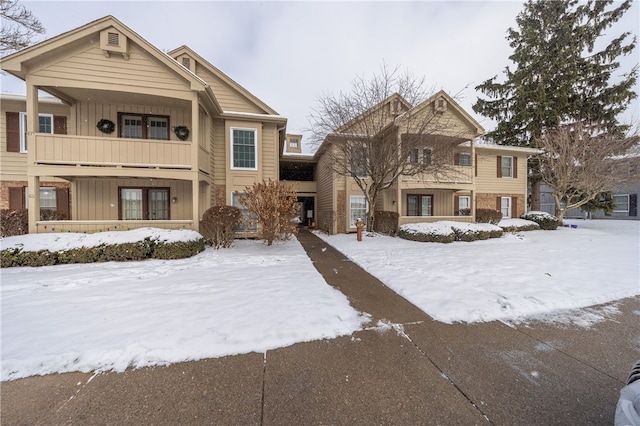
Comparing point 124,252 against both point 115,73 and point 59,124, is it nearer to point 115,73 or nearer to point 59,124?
point 115,73

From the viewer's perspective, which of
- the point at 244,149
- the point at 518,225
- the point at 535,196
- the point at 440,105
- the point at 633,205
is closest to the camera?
the point at 244,149

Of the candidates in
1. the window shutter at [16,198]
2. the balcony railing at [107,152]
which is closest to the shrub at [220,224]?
the balcony railing at [107,152]

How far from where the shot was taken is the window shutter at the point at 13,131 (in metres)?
10.7

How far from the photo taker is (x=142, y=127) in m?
10.1

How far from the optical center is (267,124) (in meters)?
12.3

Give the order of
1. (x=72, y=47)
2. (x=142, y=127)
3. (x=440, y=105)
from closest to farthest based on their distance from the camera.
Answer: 1. (x=72, y=47)
2. (x=142, y=127)
3. (x=440, y=105)

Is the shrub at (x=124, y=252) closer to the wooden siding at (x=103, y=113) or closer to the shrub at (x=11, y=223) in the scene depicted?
the shrub at (x=11, y=223)

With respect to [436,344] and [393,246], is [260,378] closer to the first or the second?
[436,344]

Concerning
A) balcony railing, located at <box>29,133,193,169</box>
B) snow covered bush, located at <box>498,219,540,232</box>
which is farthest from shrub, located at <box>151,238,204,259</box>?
snow covered bush, located at <box>498,219,540,232</box>

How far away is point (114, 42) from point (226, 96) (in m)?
4.48

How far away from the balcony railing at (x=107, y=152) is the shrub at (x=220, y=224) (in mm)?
1952

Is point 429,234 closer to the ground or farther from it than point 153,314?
farther from it

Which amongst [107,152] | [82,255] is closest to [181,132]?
[107,152]

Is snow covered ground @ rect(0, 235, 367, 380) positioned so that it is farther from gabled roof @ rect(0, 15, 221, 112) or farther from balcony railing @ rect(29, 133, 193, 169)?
gabled roof @ rect(0, 15, 221, 112)
